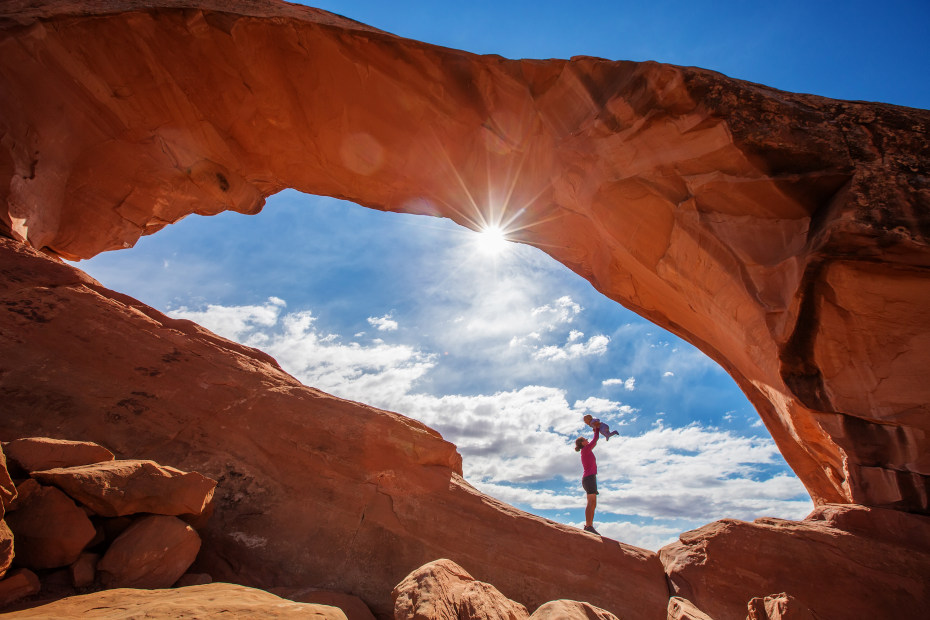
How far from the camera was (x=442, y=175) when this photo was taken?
11.8m

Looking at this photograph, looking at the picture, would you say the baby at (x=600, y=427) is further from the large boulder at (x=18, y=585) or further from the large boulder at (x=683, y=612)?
the large boulder at (x=18, y=585)

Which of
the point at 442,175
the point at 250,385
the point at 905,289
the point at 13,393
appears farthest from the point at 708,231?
the point at 13,393

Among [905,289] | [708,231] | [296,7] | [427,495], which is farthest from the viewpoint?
[296,7]

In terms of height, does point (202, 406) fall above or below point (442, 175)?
below

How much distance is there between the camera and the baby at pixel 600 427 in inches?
389

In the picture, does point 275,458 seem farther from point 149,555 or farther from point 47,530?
point 47,530

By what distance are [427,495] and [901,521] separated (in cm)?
685

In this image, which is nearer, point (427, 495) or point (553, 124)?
point (427, 495)

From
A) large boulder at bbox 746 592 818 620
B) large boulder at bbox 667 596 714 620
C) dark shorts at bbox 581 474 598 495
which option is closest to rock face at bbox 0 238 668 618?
large boulder at bbox 667 596 714 620

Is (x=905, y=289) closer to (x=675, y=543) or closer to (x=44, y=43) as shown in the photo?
(x=675, y=543)

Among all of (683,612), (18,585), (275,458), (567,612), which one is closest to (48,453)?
(18,585)

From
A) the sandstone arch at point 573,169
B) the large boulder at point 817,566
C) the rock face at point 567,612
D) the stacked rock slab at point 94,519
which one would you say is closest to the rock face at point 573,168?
the sandstone arch at point 573,169

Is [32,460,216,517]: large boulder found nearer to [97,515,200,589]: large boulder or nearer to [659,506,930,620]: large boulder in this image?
[97,515,200,589]: large boulder

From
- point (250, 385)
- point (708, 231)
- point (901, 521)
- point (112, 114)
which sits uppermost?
point (112, 114)
